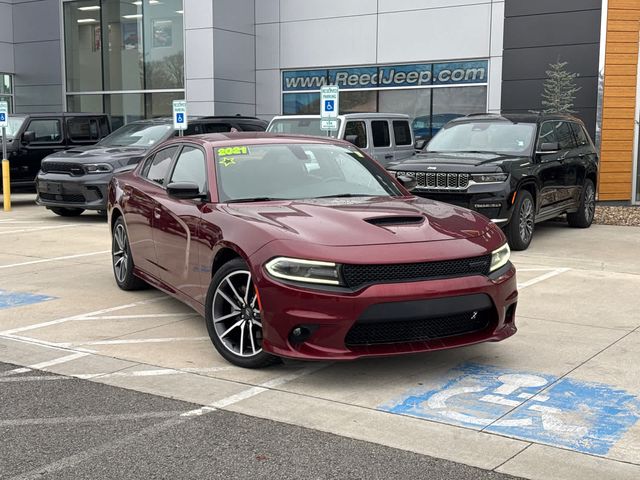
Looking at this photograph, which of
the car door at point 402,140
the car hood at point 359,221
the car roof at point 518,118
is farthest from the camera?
the car door at point 402,140

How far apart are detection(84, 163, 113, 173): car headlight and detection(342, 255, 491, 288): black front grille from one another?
10220 mm

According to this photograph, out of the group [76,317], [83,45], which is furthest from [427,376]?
[83,45]

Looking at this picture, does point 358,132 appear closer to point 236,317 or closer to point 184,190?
point 184,190

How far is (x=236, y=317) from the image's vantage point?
17.9ft

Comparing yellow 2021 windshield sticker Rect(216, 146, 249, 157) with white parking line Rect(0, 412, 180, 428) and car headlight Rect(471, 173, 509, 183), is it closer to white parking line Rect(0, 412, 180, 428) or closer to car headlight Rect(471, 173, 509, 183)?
white parking line Rect(0, 412, 180, 428)

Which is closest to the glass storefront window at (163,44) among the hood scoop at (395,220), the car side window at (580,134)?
the car side window at (580,134)

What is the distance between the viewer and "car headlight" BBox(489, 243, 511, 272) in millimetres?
5382

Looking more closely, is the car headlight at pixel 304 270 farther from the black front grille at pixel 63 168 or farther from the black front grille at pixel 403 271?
the black front grille at pixel 63 168

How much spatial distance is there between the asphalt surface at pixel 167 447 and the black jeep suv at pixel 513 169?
21.5 feet

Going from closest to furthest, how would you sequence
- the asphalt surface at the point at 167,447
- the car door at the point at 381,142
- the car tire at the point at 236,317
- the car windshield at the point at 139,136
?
the asphalt surface at the point at 167,447 < the car tire at the point at 236,317 < the car door at the point at 381,142 < the car windshield at the point at 139,136

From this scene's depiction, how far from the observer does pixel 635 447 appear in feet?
13.5

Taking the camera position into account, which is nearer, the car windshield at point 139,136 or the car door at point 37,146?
the car windshield at point 139,136

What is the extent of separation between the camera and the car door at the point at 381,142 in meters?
14.9

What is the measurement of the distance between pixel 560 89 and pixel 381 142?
5.00 metres
